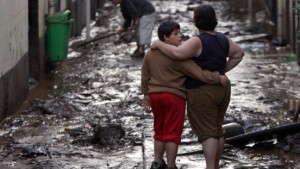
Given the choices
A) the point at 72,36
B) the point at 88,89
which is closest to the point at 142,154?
the point at 88,89

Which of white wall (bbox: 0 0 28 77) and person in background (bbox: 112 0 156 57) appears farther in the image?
person in background (bbox: 112 0 156 57)

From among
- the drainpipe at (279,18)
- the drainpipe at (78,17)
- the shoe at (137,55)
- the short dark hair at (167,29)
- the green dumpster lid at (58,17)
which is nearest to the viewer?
the short dark hair at (167,29)

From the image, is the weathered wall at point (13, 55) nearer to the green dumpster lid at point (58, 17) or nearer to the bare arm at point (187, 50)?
the green dumpster lid at point (58, 17)

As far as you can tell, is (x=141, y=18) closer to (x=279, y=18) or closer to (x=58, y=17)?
(x=58, y=17)

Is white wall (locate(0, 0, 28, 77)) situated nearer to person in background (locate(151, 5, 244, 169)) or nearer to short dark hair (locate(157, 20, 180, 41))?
short dark hair (locate(157, 20, 180, 41))

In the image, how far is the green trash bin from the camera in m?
16.0

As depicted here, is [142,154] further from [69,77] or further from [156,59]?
[69,77]

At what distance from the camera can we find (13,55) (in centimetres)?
1238

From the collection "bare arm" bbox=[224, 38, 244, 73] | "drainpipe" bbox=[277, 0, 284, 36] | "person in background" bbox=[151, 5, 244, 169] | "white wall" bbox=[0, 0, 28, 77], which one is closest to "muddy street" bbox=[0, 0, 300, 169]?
"white wall" bbox=[0, 0, 28, 77]

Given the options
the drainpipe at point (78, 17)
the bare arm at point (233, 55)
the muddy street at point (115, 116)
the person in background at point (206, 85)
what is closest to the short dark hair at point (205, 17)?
the person in background at point (206, 85)

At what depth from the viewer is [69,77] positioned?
15914mm

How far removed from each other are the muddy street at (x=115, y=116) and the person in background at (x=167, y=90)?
874mm

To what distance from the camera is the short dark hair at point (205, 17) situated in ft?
25.1

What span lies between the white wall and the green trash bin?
2.07m
